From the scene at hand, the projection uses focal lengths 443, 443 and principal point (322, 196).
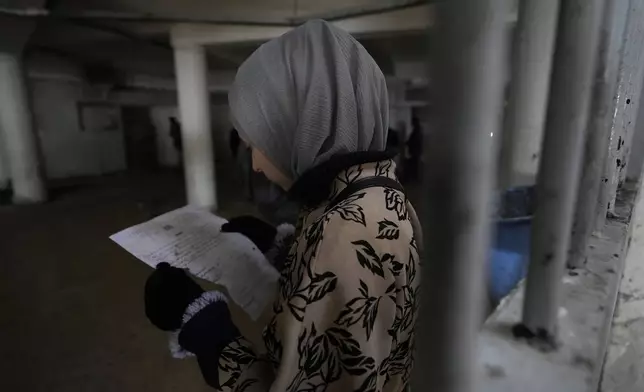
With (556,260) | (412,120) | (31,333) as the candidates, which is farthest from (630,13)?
(412,120)

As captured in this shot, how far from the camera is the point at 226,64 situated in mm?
5621

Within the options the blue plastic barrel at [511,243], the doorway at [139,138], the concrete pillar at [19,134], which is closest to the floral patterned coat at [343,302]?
the blue plastic barrel at [511,243]

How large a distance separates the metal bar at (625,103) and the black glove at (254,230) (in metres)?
0.64

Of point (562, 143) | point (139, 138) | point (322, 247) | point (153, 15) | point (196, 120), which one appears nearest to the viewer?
point (562, 143)

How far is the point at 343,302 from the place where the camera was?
544 mm

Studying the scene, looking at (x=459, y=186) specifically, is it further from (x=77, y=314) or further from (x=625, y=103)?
(x=77, y=314)

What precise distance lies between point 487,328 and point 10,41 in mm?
4496

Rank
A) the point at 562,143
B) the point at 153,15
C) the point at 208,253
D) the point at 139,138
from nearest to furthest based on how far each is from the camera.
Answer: the point at 562,143
the point at 208,253
the point at 153,15
the point at 139,138

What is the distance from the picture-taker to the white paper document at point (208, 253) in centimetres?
80

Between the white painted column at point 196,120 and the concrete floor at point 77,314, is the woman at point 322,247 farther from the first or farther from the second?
the white painted column at point 196,120

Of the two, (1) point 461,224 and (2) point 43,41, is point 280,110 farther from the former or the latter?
(2) point 43,41

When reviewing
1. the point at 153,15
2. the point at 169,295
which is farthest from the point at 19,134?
the point at 169,295

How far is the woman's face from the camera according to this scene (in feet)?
2.38

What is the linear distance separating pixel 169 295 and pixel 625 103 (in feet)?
2.37
